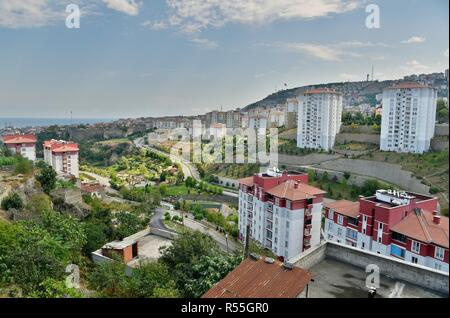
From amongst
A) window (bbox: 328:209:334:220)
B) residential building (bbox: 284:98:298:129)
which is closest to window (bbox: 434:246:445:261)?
window (bbox: 328:209:334:220)

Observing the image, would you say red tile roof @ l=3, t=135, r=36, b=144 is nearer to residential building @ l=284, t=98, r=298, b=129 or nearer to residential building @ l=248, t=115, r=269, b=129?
residential building @ l=248, t=115, r=269, b=129

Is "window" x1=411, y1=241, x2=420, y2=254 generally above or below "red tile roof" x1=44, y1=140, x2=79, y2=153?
below

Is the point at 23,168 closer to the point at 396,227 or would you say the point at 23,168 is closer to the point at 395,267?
the point at 396,227

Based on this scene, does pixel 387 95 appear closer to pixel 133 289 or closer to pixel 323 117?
pixel 323 117

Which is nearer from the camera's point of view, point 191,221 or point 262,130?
point 191,221
